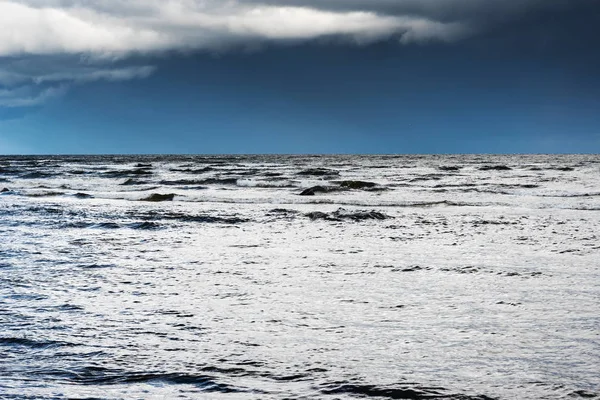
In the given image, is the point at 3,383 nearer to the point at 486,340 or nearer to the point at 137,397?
the point at 137,397

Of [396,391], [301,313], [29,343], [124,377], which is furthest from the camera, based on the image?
[301,313]

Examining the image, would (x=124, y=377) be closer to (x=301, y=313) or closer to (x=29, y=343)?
(x=29, y=343)

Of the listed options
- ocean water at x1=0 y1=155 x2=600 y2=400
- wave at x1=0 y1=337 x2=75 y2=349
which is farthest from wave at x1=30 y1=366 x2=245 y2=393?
wave at x1=0 y1=337 x2=75 y2=349

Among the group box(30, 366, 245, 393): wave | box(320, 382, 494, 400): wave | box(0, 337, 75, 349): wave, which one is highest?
box(0, 337, 75, 349): wave

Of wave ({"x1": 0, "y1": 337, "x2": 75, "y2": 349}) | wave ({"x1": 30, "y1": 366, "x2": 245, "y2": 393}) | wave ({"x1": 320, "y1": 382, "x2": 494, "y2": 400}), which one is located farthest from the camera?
wave ({"x1": 0, "y1": 337, "x2": 75, "y2": 349})

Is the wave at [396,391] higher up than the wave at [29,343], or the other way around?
the wave at [29,343]

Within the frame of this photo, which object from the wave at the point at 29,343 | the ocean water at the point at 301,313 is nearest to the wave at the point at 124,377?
the ocean water at the point at 301,313

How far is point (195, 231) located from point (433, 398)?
29.5 feet

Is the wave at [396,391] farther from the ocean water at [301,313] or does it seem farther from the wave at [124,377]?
the wave at [124,377]

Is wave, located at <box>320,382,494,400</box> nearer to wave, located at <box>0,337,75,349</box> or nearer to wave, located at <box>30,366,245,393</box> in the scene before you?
wave, located at <box>30,366,245,393</box>

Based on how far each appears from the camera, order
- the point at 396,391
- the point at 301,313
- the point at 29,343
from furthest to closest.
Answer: the point at 301,313 < the point at 29,343 < the point at 396,391

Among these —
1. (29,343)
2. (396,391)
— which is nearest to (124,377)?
(29,343)

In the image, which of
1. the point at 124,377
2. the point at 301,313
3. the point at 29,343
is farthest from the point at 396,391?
the point at 29,343

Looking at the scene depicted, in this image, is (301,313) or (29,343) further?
(301,313)
